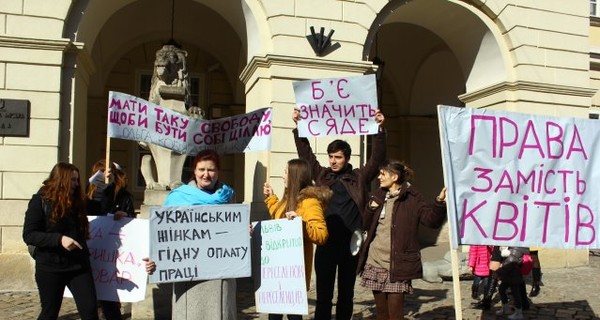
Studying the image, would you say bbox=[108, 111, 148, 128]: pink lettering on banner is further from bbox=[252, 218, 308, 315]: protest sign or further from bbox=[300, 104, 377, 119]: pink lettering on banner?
bbox=[252, 218, 308, 315]: protest sign

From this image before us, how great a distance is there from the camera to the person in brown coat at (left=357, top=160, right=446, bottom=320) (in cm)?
438

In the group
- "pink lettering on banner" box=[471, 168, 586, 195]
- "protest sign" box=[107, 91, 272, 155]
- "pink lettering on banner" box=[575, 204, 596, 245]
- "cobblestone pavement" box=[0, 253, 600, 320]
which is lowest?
"cobblestone pavement" box=[0, 253, 600, 320]

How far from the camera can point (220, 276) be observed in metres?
4.00

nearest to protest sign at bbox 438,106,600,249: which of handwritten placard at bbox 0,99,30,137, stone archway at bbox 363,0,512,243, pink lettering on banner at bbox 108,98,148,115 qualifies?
pink lettering on banner at bbox 108,98,148,115

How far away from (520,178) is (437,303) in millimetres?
3323

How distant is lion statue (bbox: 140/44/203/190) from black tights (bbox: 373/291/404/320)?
337 centimetres

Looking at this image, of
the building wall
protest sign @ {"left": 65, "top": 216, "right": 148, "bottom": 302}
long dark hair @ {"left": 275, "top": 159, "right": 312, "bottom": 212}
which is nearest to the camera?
long dark hair @ {"left": 275, "top": 159, "right": 312, "bottom": 212}

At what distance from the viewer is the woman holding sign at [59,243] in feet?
13.2

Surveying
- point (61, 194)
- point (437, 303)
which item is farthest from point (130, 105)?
point (437, 303)

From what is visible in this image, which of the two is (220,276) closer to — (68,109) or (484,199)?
(484,199)

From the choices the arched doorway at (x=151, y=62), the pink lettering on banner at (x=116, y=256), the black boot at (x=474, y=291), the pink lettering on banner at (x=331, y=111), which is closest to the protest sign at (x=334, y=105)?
the pink lettering on banner at (x=331, y=111)

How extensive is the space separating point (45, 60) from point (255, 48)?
10.5 feet

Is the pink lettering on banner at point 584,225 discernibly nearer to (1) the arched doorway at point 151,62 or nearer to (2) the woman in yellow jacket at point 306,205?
(2) the woman in yellow jacket at point 306,205

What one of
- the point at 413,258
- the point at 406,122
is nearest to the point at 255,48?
the point at 413,258
